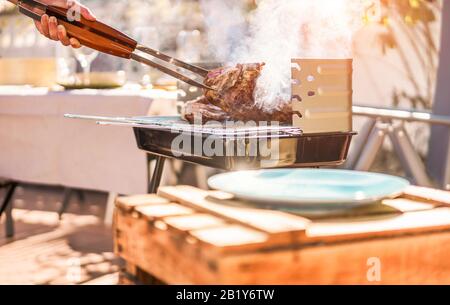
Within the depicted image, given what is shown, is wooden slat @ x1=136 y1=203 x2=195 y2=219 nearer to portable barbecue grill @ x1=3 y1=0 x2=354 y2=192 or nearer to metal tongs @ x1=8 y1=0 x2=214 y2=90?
portable barbecue grill @ x1=3 y1=0 x2=354 y2=192

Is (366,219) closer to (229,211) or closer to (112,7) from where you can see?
(229,211)

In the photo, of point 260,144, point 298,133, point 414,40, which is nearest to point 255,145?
point 260,144

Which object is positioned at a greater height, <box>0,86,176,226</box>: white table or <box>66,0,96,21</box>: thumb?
<box>66,0,96,21</box>: thumb

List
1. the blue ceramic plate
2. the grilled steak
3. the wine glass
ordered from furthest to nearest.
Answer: the wine glass
the grilled steak
the blue ceramic plate

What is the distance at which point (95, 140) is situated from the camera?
3.18 metres

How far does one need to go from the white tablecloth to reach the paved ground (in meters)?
0.30

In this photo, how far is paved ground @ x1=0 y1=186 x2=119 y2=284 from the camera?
2.70 m

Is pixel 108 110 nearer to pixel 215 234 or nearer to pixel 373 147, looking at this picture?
pixel 373 147

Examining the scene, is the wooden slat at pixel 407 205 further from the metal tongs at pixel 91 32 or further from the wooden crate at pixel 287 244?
the metal tongs at pixel 91 32

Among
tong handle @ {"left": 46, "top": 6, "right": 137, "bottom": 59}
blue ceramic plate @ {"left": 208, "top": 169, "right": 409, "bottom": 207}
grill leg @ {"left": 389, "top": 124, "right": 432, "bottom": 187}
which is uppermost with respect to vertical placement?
tong handle @ {"left": 46, "top": 6, "right": 137, "bottom": 59}

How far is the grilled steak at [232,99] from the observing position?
198 cm

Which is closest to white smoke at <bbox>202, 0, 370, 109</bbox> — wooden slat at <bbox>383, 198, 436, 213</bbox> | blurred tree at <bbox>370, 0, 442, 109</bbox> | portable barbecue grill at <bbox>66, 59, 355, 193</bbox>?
portable barbecue grill at <bbox>66, 59, 355, 193</bbox>

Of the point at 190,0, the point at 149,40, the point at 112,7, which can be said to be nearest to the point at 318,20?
the point at 149,40
